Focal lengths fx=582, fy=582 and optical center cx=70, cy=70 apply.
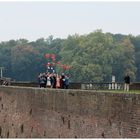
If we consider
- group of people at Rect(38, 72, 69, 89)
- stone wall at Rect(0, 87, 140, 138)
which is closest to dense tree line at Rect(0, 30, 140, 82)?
group of people at Rect(38, 72, 69, 89)

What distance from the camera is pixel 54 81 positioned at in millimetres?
24359

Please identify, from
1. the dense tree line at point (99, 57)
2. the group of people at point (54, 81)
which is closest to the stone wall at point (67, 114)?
the group of people at point (54, 81)

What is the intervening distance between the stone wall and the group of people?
1578 millimetres

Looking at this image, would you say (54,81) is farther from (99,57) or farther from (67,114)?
(99,57)

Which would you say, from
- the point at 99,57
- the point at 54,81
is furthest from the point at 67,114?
the point at 99,57

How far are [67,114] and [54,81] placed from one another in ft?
22.0

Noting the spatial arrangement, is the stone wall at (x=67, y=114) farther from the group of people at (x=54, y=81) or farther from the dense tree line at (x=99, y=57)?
the dense tree line at (x=99, y=57)

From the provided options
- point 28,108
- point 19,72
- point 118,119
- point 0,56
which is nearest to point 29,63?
point 19,72

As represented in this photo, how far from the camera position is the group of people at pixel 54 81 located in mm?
24000

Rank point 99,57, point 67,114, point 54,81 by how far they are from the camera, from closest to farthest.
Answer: point 67,114 < point 54,81 < point 99,57

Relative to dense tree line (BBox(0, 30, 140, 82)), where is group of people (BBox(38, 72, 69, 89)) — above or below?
below

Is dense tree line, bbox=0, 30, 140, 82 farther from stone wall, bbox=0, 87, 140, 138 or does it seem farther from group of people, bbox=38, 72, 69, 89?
stone wall, bbox=0, 87, 140, 138

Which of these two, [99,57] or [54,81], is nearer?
[54,81]

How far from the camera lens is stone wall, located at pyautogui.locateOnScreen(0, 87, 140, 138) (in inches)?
551
